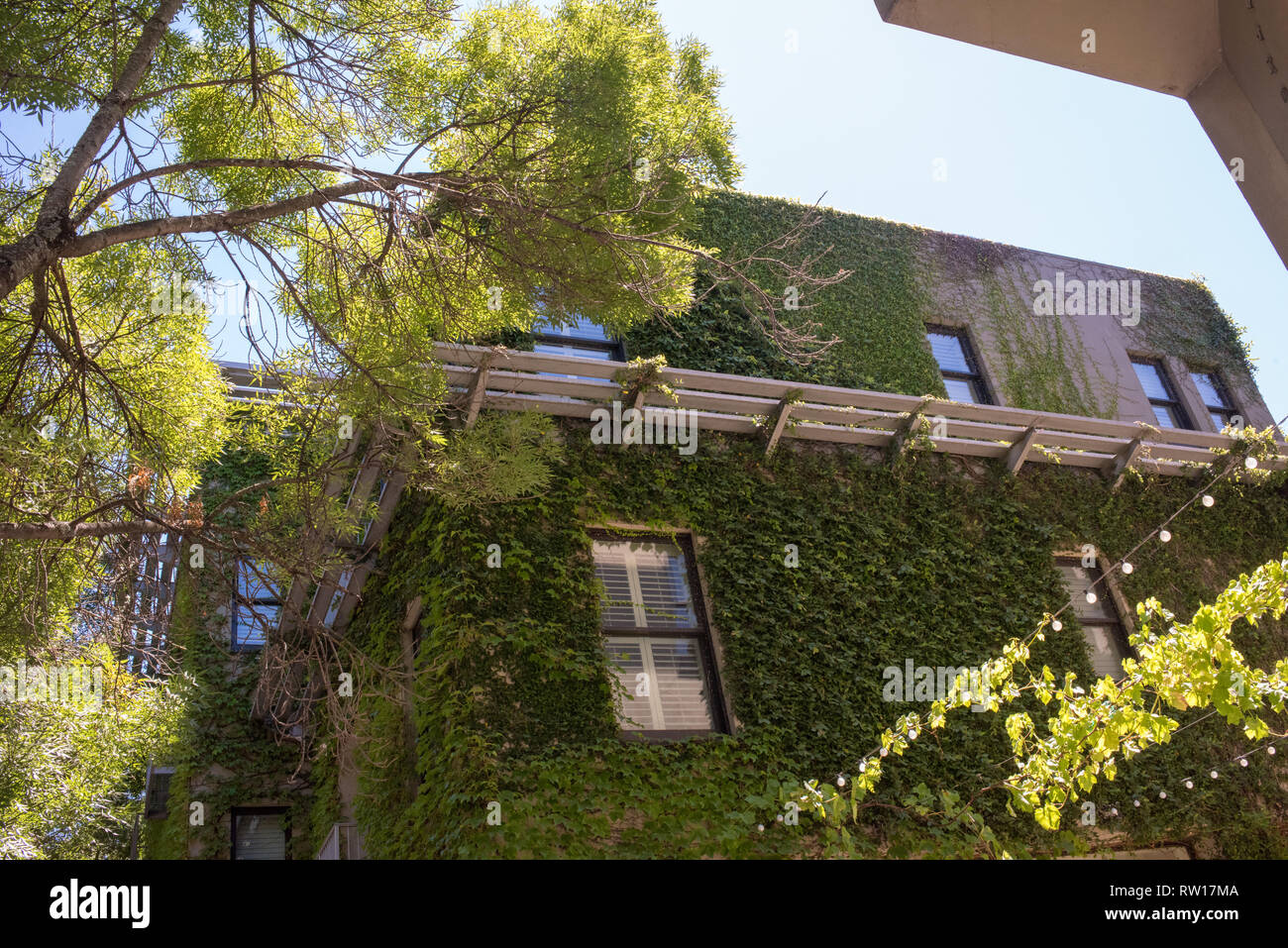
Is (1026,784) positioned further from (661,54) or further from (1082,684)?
→ (661,54)

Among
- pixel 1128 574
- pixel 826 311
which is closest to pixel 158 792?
pixel 826 311

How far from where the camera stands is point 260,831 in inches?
356

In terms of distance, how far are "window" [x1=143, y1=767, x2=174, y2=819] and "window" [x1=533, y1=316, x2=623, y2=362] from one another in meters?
5.53

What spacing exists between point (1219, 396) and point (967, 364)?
4.20m

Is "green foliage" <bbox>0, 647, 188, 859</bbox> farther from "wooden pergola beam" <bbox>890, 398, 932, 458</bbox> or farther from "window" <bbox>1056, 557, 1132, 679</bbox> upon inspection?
"window" <bbox>1056, 557, 1132, 679</bbox>

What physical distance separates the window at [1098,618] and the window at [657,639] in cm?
378

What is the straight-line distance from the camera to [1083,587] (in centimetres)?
892

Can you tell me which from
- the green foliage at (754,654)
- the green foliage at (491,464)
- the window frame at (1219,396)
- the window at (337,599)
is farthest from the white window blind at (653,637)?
the window frame at (1219,396)

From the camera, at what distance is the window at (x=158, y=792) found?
9.10 m

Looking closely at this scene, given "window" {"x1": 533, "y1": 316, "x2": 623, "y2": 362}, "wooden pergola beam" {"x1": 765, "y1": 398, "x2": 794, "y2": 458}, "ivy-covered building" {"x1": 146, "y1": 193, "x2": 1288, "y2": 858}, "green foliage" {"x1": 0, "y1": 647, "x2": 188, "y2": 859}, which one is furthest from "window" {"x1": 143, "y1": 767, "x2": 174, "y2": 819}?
"wooden pergola beam" {"x1": 765, "y1": 398, "x2": 794, "y2": 458}

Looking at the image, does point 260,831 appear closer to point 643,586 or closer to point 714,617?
point 643,586

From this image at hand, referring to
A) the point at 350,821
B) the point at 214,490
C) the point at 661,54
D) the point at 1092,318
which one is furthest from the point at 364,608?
the point at 1092,318

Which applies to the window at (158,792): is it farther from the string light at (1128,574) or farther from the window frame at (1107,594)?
the window frame at (1107,594)

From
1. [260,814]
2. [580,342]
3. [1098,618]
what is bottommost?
[260,814]
